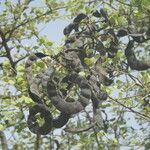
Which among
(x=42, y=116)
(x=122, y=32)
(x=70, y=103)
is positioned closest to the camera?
(x=70, y=103)

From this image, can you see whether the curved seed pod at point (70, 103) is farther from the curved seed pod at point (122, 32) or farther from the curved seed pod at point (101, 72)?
the curved seed pod at point (122, 32)

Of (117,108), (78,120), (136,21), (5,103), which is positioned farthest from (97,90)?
(78,120)

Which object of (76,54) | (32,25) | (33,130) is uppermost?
(32,25)

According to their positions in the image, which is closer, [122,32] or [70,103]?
[70,103]

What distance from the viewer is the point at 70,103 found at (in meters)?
5.93

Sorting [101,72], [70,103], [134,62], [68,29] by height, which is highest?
[68,29]

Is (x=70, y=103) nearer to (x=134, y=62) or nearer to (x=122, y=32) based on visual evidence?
(x=134, y=62)

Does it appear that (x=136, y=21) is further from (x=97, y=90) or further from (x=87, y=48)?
(x=97, y=90)

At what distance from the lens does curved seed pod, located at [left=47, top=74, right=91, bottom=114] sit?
19.2 ft

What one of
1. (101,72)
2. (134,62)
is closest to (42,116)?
(101,72)

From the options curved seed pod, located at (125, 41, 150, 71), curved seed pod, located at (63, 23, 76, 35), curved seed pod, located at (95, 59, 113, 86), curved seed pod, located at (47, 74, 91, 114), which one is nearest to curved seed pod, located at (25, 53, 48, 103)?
curved seed pod, located at (47, 74, 91, 114)

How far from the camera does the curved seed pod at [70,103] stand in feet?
19.2

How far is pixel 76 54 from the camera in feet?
22.5

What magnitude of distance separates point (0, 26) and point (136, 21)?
679cm
